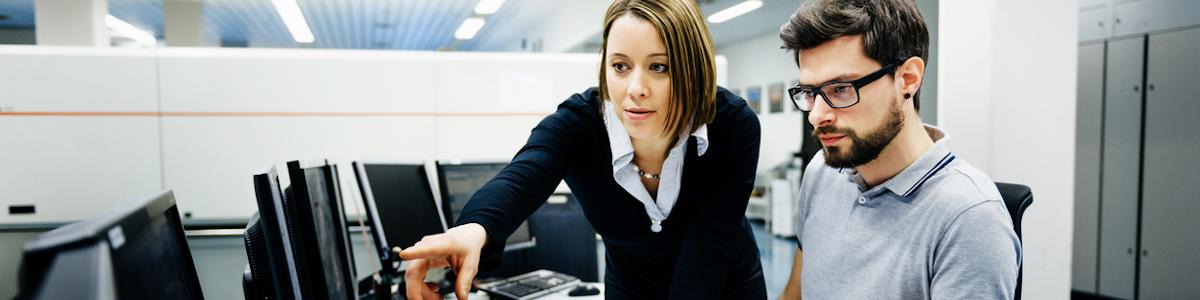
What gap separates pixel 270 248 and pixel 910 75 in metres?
1.00

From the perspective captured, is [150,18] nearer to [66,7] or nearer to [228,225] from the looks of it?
[66,7]

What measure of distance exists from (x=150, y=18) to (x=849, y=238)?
8.13 m

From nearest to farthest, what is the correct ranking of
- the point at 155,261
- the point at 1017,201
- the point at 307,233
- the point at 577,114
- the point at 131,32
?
the point at 155,261 → the point at 307,233 → the point at 1017,201 → the point at 577,114 → the point at 131,32

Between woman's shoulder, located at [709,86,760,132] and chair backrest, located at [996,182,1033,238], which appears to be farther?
woman's shoulder, located at [709,86,760,132]

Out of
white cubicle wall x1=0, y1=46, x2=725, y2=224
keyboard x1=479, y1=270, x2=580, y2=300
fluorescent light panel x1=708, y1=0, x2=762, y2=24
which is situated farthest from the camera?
fluorescent light panel x1=708, y1=0, x2=762, y2=24

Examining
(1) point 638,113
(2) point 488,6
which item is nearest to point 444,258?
(1) point 638,113

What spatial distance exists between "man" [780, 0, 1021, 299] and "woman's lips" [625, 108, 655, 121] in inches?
11.2

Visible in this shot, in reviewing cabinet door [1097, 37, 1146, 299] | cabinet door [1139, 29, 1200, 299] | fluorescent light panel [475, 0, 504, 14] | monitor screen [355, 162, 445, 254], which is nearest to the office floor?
cabinet door [1097, 37, 1146, 299]

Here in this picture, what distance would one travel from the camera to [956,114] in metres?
2.32

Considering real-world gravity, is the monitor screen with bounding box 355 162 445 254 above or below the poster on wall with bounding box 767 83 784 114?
below

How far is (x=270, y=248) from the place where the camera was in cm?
73

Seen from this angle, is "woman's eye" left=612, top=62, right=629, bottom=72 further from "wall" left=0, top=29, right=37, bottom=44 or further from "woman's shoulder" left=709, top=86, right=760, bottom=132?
"wall" left=0, top=29, right=37, bottom=44

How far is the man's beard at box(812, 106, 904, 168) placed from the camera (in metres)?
1.05

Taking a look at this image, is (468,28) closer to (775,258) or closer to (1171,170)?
(775,258)
